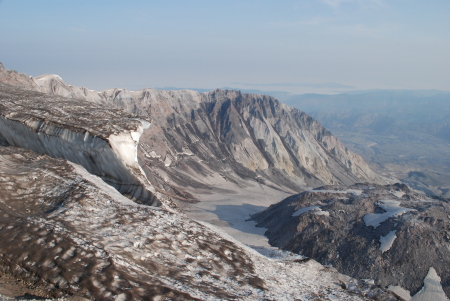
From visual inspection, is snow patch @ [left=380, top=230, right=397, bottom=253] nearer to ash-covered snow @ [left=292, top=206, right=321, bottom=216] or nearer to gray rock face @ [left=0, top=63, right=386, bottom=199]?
ash-covered snow @ [left=292, top=206, right=321, bottom=216]

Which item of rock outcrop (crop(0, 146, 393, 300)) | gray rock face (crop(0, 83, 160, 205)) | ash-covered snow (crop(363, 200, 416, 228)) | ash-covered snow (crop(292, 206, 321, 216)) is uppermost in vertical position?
gray rock face (crop(0, 83, 160, 205))

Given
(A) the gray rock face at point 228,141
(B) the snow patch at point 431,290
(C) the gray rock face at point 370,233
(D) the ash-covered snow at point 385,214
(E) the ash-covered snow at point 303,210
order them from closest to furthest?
(B) the snow patch at point 431,290, (C) the gray rock face at point 370,233, (D) the ash-covered snow at point 385,214, (E) the ash-covered snow at point 303,210, (A) the gray rock face at point 228,141

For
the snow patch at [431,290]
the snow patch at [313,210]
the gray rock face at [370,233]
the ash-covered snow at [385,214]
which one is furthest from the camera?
the snow patch at [313,210]

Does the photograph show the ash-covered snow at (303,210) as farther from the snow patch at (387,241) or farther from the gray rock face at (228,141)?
the gray rock face at (228,141)

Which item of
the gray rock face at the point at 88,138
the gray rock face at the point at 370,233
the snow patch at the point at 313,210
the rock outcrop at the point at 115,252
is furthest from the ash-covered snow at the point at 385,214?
the gray rock face at the point at 88,138

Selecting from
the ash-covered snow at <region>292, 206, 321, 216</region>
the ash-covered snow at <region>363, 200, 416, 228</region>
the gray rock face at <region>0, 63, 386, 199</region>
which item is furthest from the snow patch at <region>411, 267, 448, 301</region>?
the gray rock face at <region>0, 63, 386, 199</region>
